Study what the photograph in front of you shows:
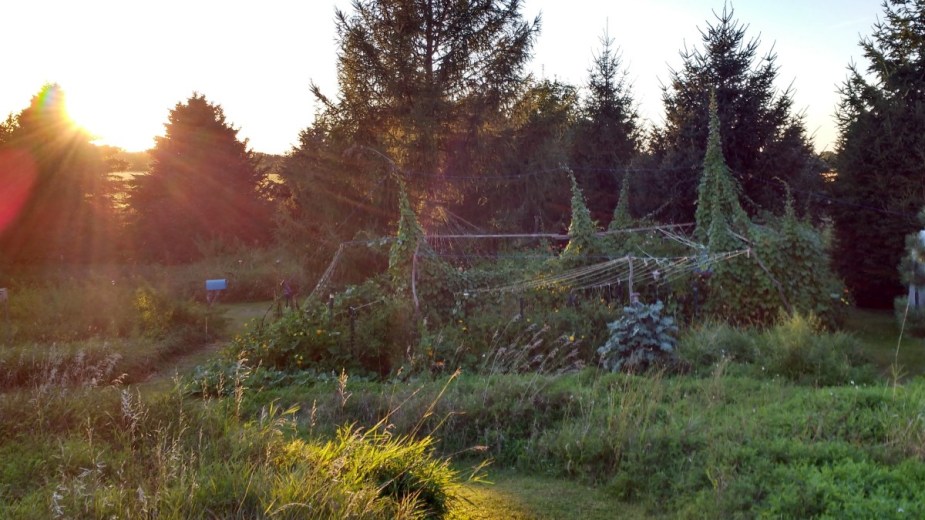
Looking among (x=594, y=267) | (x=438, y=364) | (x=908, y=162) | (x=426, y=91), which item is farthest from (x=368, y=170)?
(x=908, y=162)

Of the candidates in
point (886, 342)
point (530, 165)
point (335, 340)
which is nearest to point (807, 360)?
point (886, 342)

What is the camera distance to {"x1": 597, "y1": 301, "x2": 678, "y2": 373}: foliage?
6.83 m

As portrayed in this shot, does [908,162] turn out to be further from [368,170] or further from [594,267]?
[368,170]

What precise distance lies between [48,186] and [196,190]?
15.7 ft

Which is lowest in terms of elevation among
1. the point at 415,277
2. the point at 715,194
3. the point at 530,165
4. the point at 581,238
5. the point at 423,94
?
the point at 415,277

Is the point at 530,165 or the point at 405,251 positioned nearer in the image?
the point at 405,251

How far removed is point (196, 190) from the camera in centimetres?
2239

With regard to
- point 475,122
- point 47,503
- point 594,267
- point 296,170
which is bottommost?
point 47,503

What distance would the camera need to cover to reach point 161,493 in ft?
10.7

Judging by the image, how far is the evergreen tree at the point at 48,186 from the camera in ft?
57.5

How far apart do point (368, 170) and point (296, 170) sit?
2.43 meters

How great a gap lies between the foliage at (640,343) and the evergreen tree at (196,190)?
56.8 ft

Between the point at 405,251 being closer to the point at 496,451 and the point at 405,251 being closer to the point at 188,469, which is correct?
the point at 496,451

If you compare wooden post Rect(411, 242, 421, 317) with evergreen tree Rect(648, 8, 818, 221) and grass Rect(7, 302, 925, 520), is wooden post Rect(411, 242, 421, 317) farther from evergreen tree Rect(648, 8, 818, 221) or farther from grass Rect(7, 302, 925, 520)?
evergreen tree Rect(648, 8, 818, 221)
